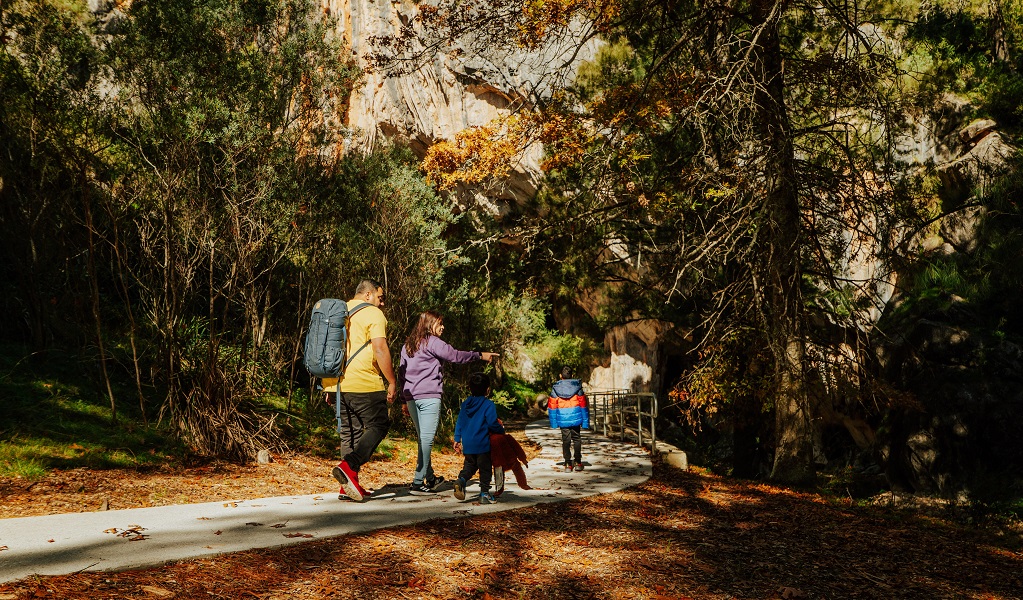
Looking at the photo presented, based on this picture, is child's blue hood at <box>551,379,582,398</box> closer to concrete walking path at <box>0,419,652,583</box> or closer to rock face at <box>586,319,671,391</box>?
concrete walking path at <box>0,419,652,583</box>

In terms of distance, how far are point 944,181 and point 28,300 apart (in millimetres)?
17125

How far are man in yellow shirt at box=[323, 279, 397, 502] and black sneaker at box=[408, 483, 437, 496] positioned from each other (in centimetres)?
58

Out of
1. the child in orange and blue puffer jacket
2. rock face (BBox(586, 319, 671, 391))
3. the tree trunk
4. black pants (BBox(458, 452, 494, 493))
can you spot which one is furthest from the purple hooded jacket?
rock face (BBox(586, 319, 671, 391))

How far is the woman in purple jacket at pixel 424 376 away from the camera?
555 centimetres

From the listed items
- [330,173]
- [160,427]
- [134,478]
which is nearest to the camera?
[134,478]

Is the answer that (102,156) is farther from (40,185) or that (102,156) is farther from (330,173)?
(330,173)

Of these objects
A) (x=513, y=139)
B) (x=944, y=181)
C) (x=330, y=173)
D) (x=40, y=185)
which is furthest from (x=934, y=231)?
(x=40, y=185)

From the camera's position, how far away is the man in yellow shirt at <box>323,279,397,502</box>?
5.19 metres

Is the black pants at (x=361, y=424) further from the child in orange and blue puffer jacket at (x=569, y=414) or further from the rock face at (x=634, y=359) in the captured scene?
the rock face at (x=634, y=359)

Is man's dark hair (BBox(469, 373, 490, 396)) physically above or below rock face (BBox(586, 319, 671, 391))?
below

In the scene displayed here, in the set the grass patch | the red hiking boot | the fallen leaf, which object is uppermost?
the grass patch

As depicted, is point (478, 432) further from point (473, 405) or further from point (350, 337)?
point (350, 337)

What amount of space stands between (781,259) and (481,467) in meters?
4.91

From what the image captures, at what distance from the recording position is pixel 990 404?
1024cm
